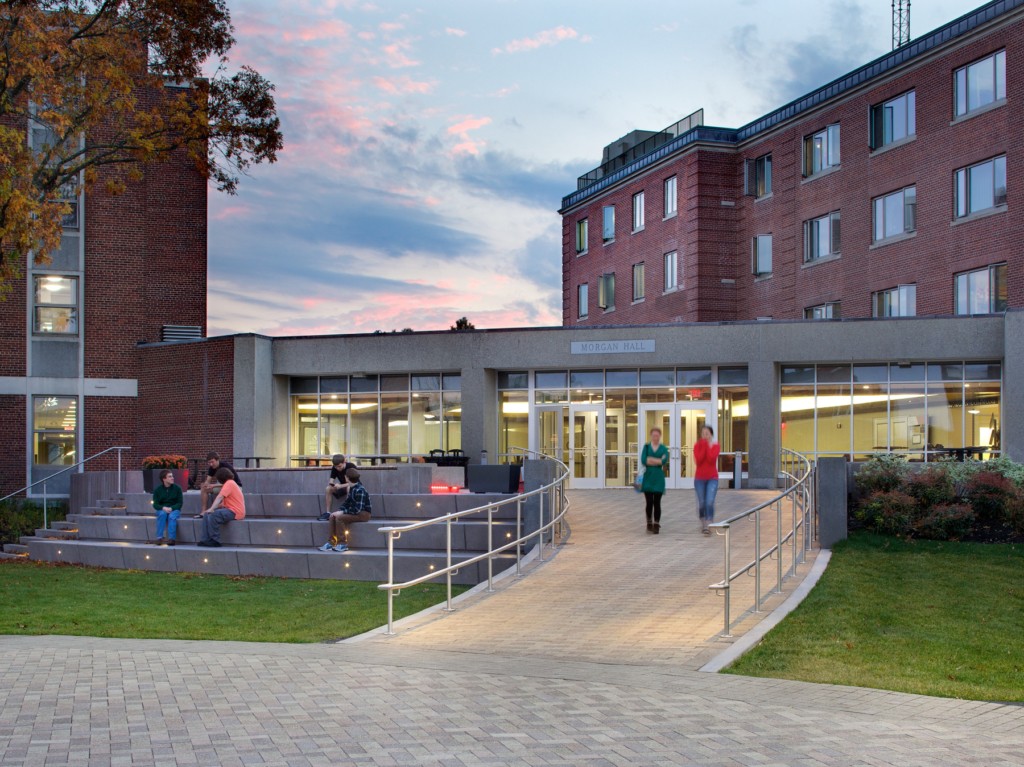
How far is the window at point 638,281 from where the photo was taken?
145 ft

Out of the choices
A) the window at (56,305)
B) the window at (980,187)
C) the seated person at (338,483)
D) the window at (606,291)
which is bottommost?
the seated person at (338,483)

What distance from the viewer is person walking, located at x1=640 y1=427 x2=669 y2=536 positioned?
18.2m

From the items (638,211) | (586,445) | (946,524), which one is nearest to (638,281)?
(638,211)

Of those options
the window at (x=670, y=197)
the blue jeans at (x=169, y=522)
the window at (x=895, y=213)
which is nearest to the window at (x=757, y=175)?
the window at (x=670, y=197)

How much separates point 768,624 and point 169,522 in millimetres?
13055

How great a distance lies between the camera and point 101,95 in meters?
19.8

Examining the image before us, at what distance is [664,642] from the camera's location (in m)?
10.6

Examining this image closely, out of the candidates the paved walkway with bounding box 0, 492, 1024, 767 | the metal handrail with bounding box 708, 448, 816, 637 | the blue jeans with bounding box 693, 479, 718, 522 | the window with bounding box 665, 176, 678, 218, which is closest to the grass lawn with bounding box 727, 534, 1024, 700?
the metal handrail with bounding box 708, 448, 816, 637

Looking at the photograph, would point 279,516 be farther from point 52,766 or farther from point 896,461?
point 52,766

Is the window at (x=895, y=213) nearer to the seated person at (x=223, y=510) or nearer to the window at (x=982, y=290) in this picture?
the window at (x=982, y=290)

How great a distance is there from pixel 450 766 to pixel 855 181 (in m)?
31.3

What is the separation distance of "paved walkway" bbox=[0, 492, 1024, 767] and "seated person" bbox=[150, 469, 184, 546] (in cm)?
950

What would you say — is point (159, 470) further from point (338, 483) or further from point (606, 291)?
point (606, 291)

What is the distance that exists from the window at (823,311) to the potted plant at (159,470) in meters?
20.2
